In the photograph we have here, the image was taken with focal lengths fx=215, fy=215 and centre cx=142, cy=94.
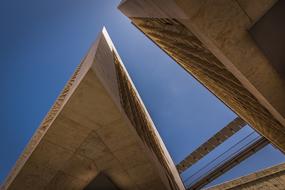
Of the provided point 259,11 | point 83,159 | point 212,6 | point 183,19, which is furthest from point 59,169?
point 259,11

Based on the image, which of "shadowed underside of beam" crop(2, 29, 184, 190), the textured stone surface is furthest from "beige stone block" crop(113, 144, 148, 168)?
the textured stone surface

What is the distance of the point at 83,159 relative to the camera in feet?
20.5

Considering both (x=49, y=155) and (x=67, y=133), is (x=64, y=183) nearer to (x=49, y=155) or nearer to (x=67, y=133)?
(x=49, y=155)

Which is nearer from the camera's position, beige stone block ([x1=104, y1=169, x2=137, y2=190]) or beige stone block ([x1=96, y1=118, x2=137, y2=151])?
beige stone block ([x1=96, y1=118, x2=137, y2=151])

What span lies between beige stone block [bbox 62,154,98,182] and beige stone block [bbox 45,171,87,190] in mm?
134

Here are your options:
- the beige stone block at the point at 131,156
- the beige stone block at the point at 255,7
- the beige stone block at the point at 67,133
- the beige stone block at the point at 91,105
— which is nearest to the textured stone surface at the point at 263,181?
the beige stone block at the point at 131,156

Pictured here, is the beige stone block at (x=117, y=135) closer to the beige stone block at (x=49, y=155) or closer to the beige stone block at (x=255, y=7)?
the beige stone block at (x=49, y=155)

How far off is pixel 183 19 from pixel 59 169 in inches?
209

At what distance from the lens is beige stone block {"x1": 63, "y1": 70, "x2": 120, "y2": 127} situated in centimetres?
494

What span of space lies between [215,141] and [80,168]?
1605 cm

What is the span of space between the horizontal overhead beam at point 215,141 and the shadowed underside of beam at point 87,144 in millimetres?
14089

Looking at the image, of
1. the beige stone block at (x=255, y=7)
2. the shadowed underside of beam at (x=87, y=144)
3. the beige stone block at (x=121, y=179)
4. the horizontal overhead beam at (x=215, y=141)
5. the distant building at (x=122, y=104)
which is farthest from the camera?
the horizontal overhead beam at (x=215, y=141)

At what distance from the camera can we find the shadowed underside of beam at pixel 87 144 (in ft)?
17.1

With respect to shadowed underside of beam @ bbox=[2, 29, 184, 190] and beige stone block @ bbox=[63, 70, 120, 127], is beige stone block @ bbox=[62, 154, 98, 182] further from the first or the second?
beige stone block @ bbox=[63, 70, 120, 127]
